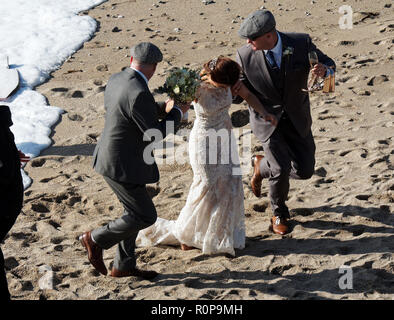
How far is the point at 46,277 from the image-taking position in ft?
18.9

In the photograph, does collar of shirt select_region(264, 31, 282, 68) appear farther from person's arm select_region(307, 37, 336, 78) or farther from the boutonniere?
person's arm select_region(307, 37, 336, 78)

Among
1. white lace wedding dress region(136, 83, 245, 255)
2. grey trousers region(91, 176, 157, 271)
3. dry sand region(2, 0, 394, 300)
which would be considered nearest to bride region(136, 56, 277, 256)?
white lace wedding dress region(136, 83, 245, 255)

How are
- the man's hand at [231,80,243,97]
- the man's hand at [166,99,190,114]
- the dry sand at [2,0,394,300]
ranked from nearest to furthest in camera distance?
the man's hand at [166,99,190,114] → the dry sand at [2,0,394,300] → the man's hand at [231,80,243,97]

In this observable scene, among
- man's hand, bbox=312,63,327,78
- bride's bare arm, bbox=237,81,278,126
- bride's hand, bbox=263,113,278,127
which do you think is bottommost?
bride's hand, bbox=263,113,278,127

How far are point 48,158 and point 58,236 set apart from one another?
1.95 meters

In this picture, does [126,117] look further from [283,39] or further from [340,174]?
[340,174]

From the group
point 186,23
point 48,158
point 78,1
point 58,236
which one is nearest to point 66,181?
point 48,158

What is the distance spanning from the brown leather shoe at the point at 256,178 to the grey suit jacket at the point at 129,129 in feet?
5.28

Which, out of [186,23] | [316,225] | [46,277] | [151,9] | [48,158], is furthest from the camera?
[151,9]

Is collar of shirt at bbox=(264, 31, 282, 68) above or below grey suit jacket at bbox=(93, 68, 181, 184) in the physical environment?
above

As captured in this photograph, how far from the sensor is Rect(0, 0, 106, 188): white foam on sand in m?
9.07

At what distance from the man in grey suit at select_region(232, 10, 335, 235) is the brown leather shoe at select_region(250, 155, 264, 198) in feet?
1.24

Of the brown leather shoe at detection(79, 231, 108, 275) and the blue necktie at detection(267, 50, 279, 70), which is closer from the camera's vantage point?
the brown leather shoe at detection(79, 231, 108, 275)

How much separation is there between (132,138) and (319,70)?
1.79 metres
